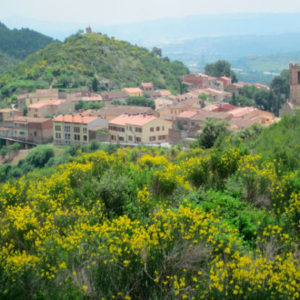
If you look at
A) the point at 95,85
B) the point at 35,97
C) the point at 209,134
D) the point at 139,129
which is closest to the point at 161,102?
the point at 95,85

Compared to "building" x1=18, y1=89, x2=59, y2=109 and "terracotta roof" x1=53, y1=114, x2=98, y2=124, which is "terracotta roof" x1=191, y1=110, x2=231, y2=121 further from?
"building" x1=18, y1=89, x2=59, y2=109

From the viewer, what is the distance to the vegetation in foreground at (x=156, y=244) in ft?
16.4

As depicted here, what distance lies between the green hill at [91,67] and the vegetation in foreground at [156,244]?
62.2 metres

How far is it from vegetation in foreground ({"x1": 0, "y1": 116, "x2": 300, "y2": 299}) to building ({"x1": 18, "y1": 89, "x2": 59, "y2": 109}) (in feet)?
175

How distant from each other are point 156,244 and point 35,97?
2210 inches

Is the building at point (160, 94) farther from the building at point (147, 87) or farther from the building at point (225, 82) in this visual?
the building at point (225, 82)

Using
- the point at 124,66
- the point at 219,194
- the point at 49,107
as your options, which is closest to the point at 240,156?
the point at 219,194

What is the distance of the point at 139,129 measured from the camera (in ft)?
140

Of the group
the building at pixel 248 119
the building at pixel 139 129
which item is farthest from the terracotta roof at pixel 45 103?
the building at pixel 248 119

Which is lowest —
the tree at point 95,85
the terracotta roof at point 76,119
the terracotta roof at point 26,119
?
the terracotta roof at point 26,119

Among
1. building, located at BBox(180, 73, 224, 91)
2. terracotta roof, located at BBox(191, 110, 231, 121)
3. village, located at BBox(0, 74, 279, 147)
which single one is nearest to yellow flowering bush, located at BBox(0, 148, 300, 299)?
village, located at BBox(0, 74, 279, 147)

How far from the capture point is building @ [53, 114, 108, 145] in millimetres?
45594

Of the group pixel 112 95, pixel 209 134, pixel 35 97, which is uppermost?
pixel 209 134

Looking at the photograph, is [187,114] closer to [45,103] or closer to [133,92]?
Answer: [45,103]
